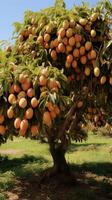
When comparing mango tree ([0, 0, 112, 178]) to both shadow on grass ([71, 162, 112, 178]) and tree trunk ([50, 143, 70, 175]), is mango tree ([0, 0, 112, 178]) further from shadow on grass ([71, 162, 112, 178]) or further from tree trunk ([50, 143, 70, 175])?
shadow on grass ([71, 162, 112, 178])

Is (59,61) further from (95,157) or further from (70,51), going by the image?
(95,157)

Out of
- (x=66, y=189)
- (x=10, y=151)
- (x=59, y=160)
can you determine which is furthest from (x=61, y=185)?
(x=10, y=151)

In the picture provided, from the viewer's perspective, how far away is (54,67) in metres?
6.58

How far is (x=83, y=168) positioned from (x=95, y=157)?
11.8 ft

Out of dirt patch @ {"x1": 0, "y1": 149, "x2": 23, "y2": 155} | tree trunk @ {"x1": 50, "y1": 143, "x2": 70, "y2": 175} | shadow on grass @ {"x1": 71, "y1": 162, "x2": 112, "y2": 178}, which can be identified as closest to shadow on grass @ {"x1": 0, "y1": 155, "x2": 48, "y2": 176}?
shadow on grass @ {"x1": 71, "y1": 162, "x2": 112, "y2": 178}

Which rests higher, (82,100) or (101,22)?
(101,22)

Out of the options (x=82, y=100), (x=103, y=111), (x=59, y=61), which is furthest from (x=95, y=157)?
(x=59, y=61)

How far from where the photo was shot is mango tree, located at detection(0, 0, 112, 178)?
18.7 ft

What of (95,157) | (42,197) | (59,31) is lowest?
(42,197)

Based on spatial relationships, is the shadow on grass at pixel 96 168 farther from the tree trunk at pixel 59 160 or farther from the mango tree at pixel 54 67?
the mango tree at pixel 54 67

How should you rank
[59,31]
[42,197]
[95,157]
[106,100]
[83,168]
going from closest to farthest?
1. [59,31]
2. [106,100]
3. [42,197]
4. [83,168]
5. [95,157]

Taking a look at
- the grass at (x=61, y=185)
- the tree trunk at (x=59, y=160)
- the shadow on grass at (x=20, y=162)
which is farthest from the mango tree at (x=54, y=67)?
the shadow on grass at (x=20, y=162)

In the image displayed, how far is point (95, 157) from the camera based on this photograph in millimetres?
17297

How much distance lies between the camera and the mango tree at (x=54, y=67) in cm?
570
